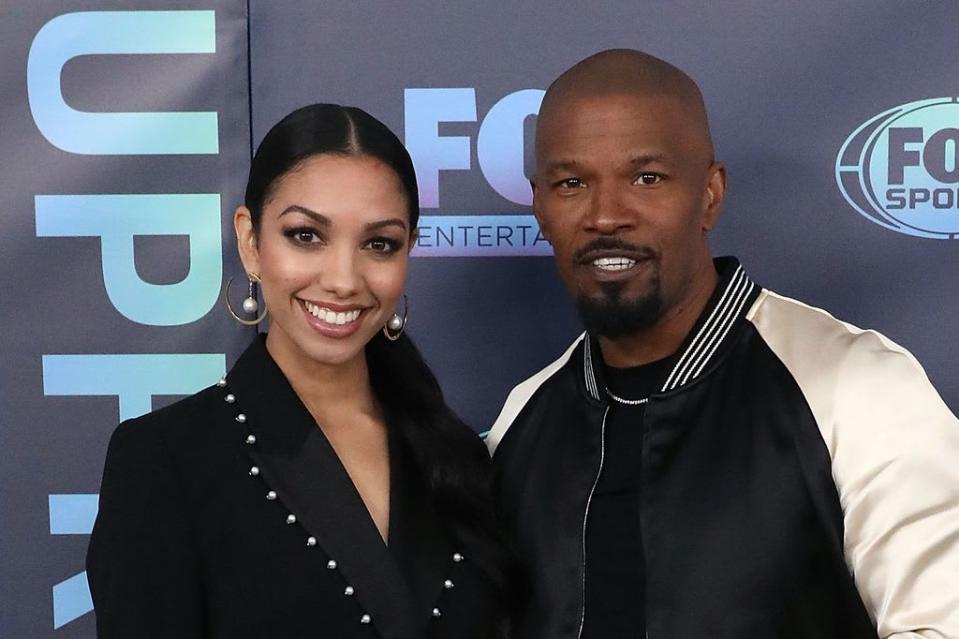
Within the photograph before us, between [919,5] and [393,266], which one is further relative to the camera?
[919,5]

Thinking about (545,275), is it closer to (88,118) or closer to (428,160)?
(428,160)

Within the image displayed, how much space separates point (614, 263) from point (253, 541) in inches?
25.9

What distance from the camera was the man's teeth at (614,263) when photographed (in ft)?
5.74

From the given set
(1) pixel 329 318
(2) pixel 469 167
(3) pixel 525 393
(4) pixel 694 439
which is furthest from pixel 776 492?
(2) pixel 469 167

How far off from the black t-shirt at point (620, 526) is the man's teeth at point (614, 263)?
17 cm

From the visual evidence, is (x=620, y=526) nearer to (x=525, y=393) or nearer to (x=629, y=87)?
(x=525, y=393)

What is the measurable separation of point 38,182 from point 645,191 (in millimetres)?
1213

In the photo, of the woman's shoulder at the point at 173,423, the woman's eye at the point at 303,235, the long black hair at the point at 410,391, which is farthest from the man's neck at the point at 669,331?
the woman's shoulder at the point at 173,423

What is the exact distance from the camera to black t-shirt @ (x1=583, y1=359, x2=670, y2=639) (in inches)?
66.3

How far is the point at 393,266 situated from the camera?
168cm

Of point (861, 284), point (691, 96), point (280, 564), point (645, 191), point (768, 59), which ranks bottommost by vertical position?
point (280, 564)

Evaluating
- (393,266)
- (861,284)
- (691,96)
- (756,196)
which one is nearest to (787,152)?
(756,196)

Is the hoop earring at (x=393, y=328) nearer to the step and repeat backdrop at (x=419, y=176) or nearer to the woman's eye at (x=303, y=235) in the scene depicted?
the woman's eye at (x=303, y=235)

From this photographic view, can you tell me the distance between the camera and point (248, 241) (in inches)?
66.4
